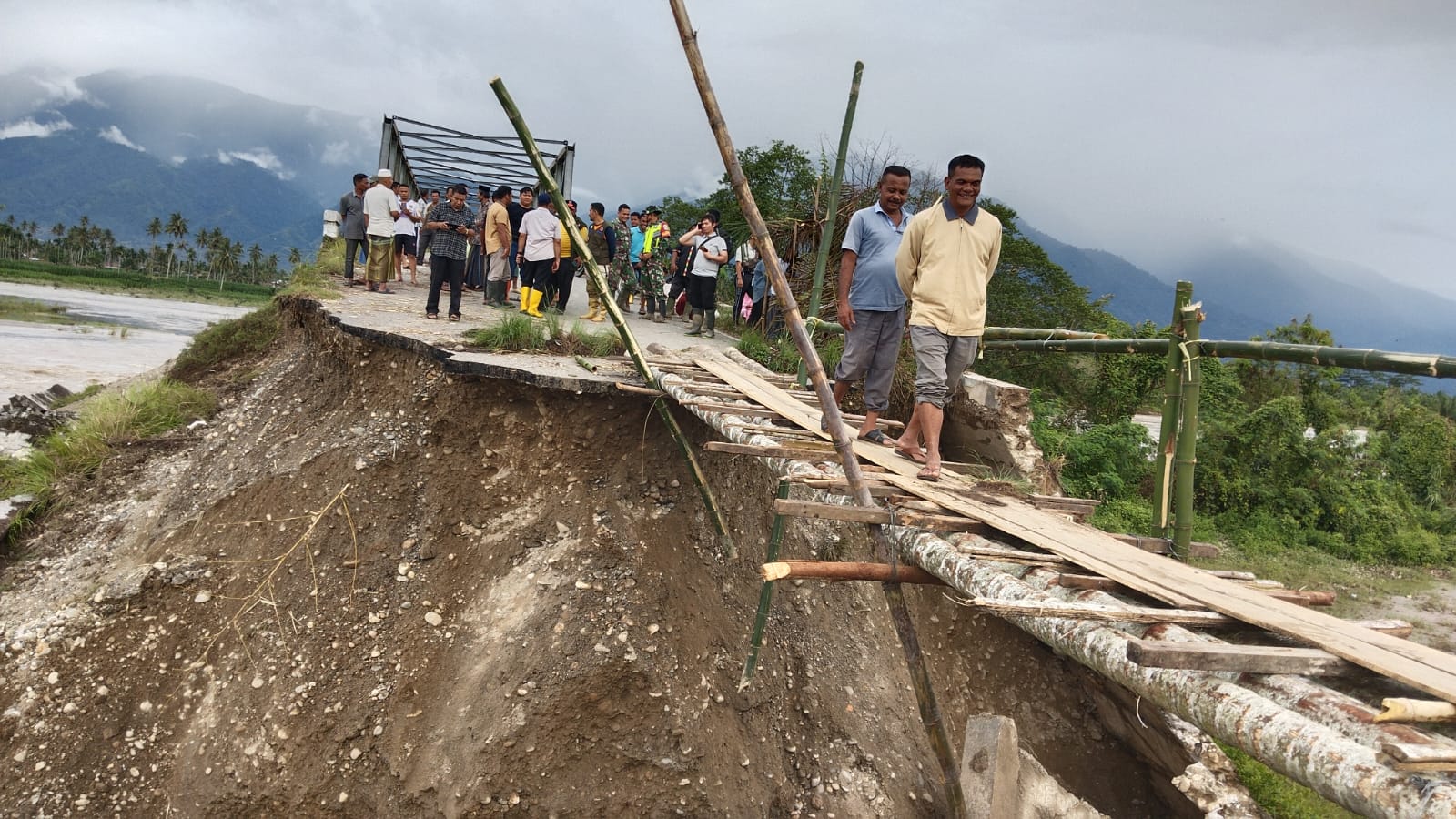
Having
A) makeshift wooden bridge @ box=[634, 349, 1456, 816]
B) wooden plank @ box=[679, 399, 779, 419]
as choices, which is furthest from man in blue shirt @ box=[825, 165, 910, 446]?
makeshift wooden bridge @ box=[634, 349, 1456, 816]

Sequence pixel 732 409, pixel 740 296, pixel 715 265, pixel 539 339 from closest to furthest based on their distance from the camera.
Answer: pixel 732 409, pixel 539 339, pixel 715 265, pixel 740 296

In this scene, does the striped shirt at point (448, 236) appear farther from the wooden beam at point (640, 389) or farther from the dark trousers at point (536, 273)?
the wooden beam at point (640, 389)

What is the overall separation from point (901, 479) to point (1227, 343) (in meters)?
1.57

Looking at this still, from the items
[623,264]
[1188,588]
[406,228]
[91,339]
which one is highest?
[406,228]

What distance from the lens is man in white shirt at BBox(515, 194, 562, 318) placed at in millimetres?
9250

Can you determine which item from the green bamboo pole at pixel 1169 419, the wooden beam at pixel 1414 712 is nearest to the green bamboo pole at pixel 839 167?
the green bamboo pole at pixel 1169 419

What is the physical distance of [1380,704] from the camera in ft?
6.39

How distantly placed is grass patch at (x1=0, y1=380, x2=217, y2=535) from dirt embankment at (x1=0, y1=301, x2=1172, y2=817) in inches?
30.5

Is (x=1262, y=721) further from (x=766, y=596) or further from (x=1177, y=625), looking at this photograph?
(x=766, y=596)

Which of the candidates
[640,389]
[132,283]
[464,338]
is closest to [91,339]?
[464,338]

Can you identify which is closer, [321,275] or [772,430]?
[772,430]

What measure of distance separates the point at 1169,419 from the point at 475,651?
14.0 ft

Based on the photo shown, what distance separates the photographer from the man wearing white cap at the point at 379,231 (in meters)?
9.92

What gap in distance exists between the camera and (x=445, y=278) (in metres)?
8.92
